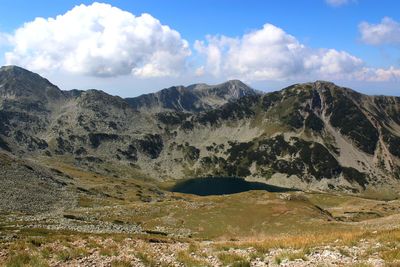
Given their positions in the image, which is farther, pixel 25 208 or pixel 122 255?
pixel 25 208

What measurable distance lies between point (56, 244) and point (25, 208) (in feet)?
224

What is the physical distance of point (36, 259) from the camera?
73.4 ft

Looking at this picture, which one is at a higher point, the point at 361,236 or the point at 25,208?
the point at 361,236

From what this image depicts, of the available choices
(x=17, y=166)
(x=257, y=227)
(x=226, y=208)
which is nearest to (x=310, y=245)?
(x=257, y=227)

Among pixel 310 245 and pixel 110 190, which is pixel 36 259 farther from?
pixel 110 190

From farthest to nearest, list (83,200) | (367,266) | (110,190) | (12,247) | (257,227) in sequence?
(110,190) < (83,200) < (257,227) < (12,247) < (367,266)

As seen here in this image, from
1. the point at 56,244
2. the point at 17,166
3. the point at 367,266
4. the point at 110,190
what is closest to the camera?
the point at 367,266

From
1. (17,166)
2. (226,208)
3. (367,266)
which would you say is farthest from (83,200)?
(367,266)

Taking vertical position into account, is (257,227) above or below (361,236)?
below

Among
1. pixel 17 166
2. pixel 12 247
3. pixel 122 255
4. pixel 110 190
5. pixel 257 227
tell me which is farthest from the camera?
pixel 110 190

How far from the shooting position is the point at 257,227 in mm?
79250

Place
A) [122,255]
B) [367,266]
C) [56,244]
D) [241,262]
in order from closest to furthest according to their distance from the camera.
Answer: [367,266]
[241,262]
[122,255]
[56,244]

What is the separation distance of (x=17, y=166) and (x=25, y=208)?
130ft

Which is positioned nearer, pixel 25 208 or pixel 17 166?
pixel 25 208
